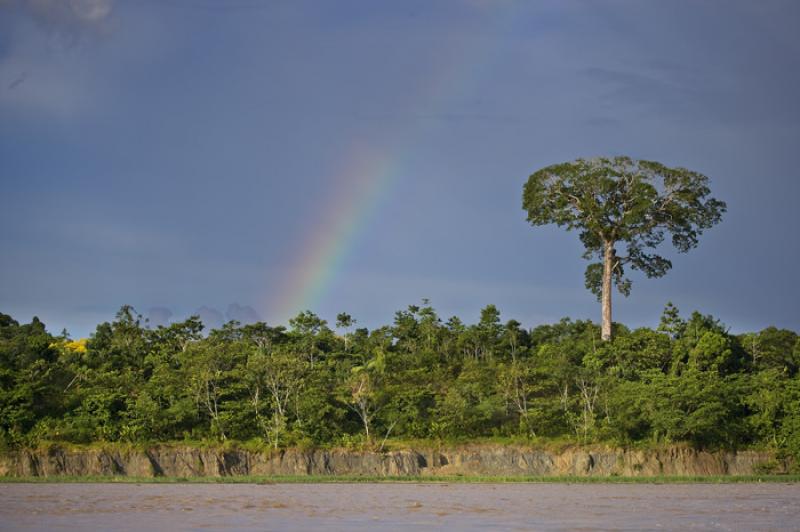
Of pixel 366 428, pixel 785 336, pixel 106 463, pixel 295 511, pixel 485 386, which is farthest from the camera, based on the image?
pixel 785 336

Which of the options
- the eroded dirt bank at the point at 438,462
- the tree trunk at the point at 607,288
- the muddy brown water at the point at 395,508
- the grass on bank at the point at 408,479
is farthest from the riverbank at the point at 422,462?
the tree trunk at the point at 607,288

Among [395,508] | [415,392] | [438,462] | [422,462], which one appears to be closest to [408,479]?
[422,462]

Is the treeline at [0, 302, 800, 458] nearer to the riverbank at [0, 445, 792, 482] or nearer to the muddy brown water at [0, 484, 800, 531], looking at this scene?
the riverbank at [0, 445, 792, 482]

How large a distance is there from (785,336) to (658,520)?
40695mm

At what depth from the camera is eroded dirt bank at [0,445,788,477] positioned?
4775cm

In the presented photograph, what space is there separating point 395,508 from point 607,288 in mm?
40312

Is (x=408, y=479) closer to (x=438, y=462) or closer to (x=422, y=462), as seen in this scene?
(x=422, y=462)

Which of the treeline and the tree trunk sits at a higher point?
the tree trunk

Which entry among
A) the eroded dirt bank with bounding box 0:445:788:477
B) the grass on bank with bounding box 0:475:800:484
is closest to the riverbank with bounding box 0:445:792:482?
the eroded dirt bank with bounding box 0:445:788:477

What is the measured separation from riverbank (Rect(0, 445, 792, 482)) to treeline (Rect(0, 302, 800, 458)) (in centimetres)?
84

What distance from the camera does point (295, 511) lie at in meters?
24.5

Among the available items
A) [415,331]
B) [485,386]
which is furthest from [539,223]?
[485,386]

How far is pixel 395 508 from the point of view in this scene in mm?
25781

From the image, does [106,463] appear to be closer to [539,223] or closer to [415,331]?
[415,331]
